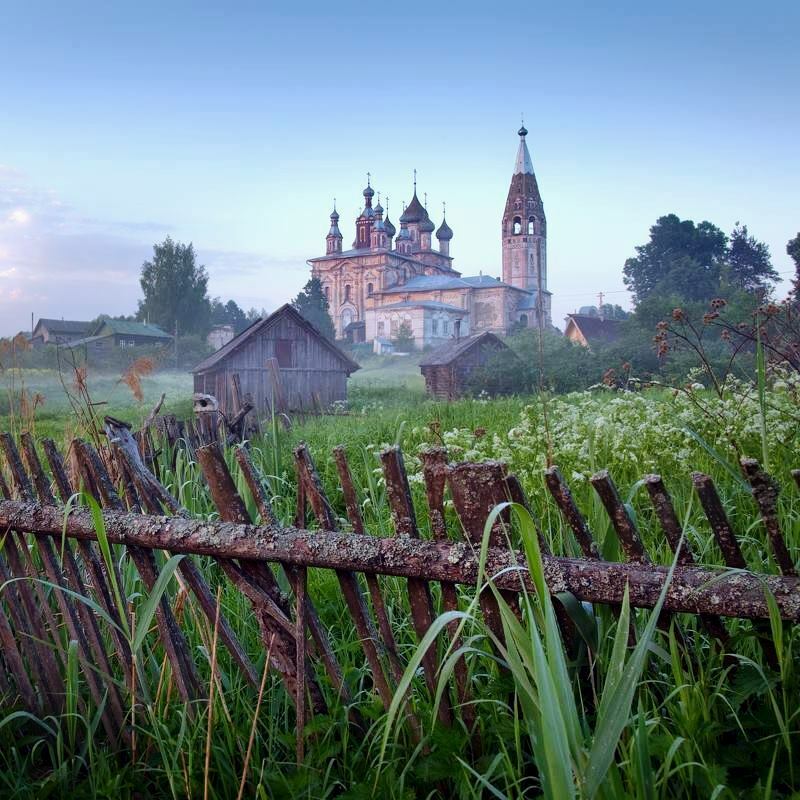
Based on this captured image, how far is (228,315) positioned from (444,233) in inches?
966

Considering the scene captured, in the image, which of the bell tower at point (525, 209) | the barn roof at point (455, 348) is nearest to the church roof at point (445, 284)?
the bell tower at point (525, 209)

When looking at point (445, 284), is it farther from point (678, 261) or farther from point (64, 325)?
point (64, 325)

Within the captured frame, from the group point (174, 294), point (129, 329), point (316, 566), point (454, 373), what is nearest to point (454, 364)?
point (454, 373)

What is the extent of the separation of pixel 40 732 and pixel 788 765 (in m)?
1.74

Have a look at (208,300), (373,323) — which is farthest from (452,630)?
(373,323)

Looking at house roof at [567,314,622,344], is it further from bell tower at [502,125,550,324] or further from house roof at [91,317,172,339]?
house roof at [91,317,172,339]

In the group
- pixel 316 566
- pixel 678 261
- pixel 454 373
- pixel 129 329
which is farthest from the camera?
pixel 678 261

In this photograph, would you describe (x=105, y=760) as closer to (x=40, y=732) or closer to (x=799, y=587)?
(x=40, y=732)

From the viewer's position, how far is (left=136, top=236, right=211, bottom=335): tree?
13.6m

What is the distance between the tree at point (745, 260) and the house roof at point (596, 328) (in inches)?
76.9

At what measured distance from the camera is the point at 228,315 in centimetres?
1605

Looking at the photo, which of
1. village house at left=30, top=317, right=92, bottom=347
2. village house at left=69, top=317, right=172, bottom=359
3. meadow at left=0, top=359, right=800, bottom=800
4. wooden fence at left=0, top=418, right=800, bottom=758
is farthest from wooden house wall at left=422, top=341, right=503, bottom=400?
wooden fence at left=0, top=418, right=800, bottom=758

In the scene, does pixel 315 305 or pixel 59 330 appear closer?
pixel 59 330

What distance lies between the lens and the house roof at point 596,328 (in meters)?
11.3
